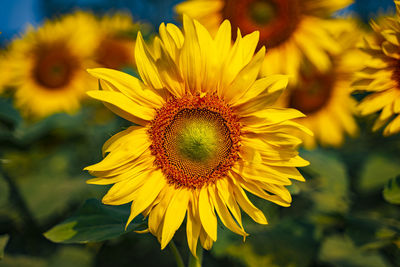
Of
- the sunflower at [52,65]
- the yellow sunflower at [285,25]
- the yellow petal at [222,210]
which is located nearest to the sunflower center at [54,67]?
the sunflower at [52,65]

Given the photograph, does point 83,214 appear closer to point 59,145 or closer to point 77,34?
point 59,145

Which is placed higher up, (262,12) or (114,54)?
(262,12)

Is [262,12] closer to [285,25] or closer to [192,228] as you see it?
[285,25]

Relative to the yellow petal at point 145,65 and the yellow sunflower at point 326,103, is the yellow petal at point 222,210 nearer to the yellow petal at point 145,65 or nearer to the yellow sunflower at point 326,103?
the yellow petal at point 145,65

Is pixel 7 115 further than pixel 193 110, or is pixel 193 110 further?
pixel 7 115

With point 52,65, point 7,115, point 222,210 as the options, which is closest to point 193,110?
point 222,210

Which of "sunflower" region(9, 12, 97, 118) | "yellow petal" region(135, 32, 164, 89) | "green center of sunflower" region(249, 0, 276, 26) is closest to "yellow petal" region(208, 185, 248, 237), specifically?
"yellow petal" region(135, 32, 164, 89)
